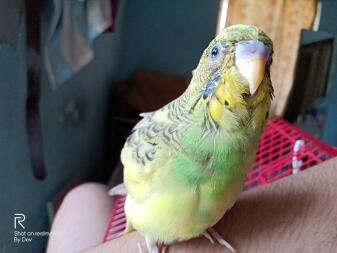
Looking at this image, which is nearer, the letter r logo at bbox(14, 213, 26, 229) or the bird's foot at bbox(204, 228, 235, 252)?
the bird's foot at bbox(204, 228, 235, 252)

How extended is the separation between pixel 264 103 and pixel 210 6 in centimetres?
95

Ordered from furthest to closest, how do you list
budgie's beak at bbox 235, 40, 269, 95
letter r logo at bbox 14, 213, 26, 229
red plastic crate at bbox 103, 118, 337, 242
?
letter r logo at bbox 14, 213, 26, 229
red plastic crate at bbox 103, 118, 337, 242
budgie's beak at bbox 235, 40, 269, 95

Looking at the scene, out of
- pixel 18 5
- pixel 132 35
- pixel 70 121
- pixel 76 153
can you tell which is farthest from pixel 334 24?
pixel 132 35

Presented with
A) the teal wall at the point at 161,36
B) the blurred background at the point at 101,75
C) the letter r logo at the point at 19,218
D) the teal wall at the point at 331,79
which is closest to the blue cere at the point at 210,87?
the blurred background at the point at 101,75

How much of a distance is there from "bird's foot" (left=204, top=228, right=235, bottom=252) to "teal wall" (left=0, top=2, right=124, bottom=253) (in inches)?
18.3

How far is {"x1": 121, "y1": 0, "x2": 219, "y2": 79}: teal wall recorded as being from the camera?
5.68ft

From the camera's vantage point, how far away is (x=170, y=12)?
1.77 metres

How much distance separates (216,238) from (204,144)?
117mm

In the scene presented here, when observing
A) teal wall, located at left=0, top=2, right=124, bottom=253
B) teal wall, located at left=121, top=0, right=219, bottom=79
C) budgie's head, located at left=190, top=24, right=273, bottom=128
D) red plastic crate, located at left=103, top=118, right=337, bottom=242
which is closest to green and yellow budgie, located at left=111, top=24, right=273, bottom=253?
budgie's head, located at left=190, top=24, right=273, bottom=128

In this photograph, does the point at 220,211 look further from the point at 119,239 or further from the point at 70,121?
the point at 70,121

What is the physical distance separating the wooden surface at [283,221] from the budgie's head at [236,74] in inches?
5.7

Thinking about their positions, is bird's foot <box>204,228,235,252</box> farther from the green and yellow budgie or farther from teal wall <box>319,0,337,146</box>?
teal wall <box>319,0,337,146</box>

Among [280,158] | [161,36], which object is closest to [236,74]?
[280,158]

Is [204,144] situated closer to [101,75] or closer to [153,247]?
[153,247]
